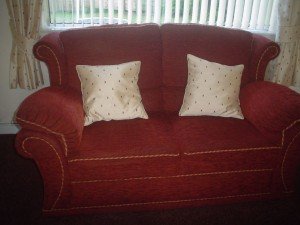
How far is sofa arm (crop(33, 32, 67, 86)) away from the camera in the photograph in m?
2.03

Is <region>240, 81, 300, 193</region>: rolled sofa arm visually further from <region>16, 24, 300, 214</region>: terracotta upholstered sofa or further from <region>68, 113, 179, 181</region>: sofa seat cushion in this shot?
<region>68, 113, 179, 181</region>: sofa seat cushion

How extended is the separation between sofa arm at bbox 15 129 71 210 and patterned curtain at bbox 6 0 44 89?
1101 mm

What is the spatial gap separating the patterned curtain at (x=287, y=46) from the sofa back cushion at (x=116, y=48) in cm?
122

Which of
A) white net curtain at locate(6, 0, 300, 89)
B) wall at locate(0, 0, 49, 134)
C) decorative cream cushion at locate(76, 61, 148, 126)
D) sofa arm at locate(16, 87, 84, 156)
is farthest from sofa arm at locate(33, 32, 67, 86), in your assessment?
wall at locate(0, 0, 49, 134)

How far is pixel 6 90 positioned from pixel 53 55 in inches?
37.9

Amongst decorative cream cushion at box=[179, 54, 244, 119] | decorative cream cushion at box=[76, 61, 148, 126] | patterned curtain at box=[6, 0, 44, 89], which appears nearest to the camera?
decorative cream cushion at box=[76, 61, 148, 126]

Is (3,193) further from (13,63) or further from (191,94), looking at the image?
(191,94)

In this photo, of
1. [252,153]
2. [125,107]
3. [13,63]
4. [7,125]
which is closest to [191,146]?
[252,153]

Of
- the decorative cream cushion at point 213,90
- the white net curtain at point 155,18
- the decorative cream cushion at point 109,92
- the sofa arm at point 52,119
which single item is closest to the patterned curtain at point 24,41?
the white net curtain at point 155,18

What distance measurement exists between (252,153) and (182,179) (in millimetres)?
462

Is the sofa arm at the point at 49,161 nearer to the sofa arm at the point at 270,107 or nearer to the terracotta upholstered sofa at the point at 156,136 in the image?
the terracotta upholstered sofa at the point at 156,136

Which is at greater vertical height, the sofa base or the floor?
the sofa base

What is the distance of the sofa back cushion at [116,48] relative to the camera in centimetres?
213

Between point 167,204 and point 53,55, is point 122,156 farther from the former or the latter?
point 53,55
